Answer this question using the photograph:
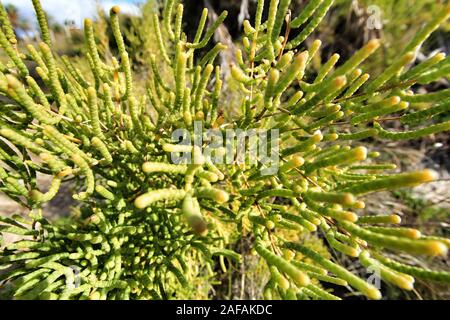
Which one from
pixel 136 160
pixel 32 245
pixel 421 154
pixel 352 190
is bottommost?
pixel 32 245

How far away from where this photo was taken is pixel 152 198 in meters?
0.42

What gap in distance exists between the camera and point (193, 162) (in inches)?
20.1

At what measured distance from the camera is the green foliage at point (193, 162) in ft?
1.61

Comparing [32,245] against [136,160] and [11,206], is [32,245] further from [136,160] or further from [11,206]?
[11,206]

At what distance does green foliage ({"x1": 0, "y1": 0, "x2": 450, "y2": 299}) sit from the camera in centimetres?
49
